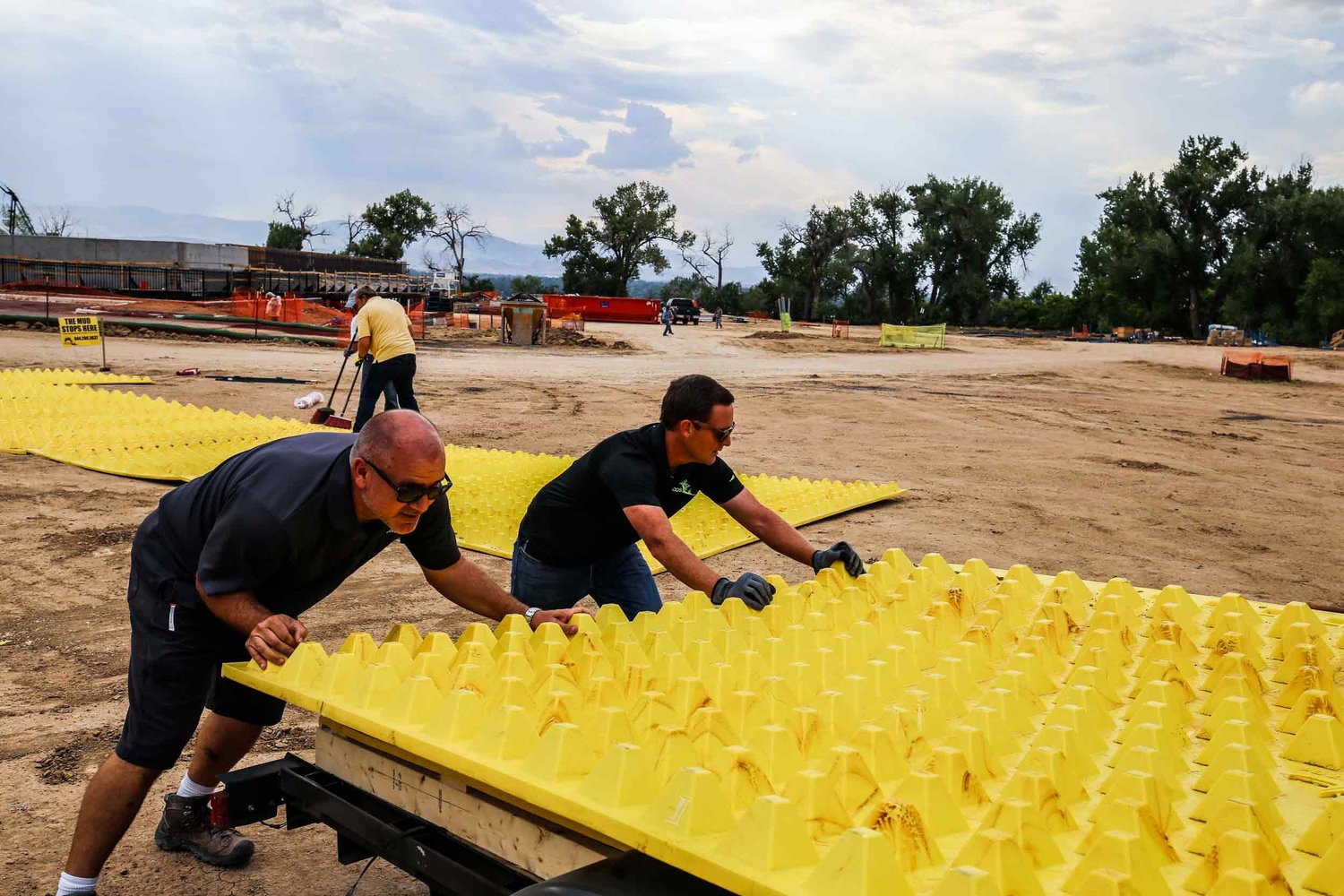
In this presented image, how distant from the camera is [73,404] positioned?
41.1ft

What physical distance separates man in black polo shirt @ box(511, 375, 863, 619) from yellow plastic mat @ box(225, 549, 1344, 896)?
0.37 meters

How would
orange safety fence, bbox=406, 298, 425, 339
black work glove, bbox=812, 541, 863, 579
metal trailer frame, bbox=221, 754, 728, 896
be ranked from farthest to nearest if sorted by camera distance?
orange safety fence, bbox=406, 298, 425, 339, black work glove, bbox=812, 541, 863, 579, metal trailer frame, bbox=221, 754, 728, 896

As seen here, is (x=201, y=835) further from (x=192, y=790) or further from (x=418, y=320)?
(x=418, y=320)

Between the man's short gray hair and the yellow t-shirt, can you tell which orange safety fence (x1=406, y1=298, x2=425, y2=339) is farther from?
the man's short gray hair

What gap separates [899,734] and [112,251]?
5366cm

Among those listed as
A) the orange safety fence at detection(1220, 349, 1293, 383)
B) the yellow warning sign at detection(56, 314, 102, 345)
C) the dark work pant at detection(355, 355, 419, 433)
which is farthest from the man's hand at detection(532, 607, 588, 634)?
the orange safety fence at detection(1220, 349, 1293, 383)

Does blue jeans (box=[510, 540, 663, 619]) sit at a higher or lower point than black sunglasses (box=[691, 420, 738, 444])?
lower

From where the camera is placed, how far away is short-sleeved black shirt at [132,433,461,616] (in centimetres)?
292

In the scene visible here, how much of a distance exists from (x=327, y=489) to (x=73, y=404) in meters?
11.3

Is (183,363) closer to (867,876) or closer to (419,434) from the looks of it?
(419,434)

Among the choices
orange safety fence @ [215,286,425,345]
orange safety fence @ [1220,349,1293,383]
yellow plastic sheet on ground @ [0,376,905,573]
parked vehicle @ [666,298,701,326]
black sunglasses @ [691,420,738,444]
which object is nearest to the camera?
black sunglasses @ [691,420,738,444]

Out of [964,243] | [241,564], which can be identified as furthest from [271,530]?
[964,243]

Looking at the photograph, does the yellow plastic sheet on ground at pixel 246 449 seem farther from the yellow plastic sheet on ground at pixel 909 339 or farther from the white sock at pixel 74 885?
the yellow plastic sheet on ground at pixel 909 339

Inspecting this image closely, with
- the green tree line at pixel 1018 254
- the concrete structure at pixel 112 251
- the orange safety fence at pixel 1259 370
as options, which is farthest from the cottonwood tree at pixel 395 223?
the orange safety fence at pixel 1259 370
